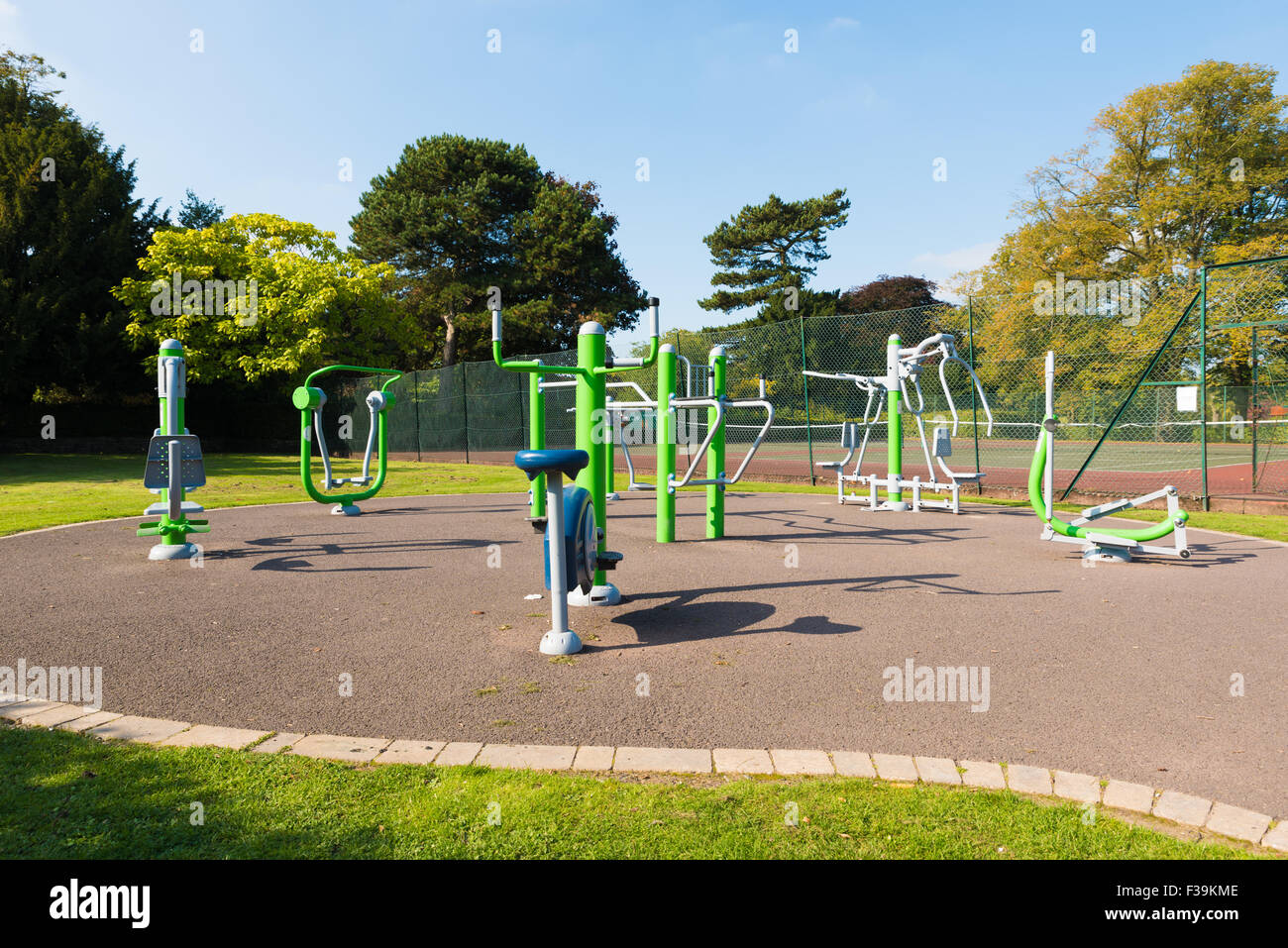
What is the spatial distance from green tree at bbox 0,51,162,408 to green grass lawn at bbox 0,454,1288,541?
3.34 metres

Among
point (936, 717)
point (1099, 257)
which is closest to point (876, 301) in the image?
point (1099, 257)

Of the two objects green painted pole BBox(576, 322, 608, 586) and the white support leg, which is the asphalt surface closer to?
the white support leg

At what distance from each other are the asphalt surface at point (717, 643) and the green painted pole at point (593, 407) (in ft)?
2.85

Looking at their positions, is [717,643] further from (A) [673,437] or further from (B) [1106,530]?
(B) [1106,530]

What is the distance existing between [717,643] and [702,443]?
2.52 metres

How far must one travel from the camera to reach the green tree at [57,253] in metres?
24.1

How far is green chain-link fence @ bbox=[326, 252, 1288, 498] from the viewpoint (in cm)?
2011

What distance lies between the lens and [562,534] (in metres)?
4.38

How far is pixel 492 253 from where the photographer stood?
128 feet

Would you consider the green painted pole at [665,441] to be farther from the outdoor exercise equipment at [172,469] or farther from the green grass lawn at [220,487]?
the green grass lawn at [220,487]

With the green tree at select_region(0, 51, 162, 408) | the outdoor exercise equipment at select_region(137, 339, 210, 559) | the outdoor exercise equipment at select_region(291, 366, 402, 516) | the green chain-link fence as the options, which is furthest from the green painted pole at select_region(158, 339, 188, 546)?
the green tree at select_region(0, 51, 162, 408)

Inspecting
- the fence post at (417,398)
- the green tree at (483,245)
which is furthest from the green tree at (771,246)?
the fence post at (417,398)

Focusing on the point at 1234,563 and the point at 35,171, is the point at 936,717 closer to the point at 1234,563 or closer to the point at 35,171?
the point at 1234,563

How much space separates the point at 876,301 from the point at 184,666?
167ft
